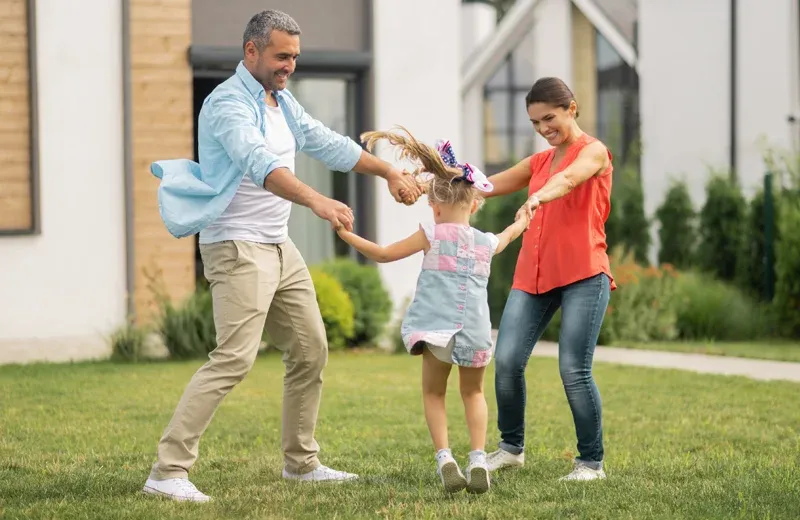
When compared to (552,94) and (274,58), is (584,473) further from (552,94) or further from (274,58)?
(274,58)

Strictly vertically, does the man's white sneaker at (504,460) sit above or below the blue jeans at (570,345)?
below

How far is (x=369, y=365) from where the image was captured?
1149cm

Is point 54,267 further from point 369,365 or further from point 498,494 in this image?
point 498,494

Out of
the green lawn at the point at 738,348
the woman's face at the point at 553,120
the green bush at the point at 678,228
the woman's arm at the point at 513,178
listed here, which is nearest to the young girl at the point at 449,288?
the woman's face at the point at 553,120

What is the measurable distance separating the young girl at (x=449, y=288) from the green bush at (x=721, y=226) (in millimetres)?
11521

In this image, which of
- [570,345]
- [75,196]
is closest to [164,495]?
[570,345]

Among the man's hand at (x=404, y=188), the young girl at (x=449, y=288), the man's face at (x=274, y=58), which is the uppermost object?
the man's face at (x=274, y=58)

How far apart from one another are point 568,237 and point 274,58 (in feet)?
5.10

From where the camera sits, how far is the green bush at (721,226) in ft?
54.8

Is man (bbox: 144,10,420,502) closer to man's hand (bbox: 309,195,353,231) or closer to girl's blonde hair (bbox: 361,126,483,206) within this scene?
man's hand (bbox: 309,195,353,231)

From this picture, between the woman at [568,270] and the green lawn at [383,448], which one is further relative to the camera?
the woman at [568,270]

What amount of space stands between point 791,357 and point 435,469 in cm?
684

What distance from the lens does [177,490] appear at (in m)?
5.43

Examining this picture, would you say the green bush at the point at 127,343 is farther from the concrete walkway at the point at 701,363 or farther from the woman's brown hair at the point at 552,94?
the woman's brown hair at the point at 552,94
